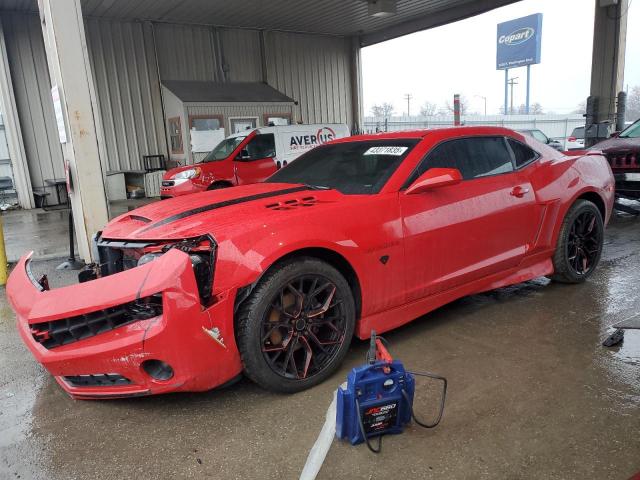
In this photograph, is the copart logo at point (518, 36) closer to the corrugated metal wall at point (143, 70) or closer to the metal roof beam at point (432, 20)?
the metal roof beam at point (432, 20)

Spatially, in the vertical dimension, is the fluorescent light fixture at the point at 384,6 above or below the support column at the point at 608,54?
above

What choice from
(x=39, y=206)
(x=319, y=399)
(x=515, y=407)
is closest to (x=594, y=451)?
(x=515, y=407)

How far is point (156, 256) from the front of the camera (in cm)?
259

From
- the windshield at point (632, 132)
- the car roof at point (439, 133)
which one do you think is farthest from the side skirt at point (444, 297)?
the windshield at point (632, 132)

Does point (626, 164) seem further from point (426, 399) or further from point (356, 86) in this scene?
point (356, 86)

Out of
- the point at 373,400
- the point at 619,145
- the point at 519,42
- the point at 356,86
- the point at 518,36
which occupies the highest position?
the point at 518,36

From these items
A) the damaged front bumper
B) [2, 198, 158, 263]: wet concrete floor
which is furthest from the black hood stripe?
[2, 198, 158, 263]: wet concrete floor

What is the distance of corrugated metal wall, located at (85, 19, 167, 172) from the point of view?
14938mm

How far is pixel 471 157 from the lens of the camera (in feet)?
12.1

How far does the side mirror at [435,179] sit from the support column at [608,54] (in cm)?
1065

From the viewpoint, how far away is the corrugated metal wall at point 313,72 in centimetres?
1838

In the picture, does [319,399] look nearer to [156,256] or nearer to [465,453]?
[465,453]

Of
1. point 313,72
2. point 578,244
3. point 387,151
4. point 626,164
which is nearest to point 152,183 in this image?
point 313,72

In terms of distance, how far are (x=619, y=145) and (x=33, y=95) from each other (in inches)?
582
